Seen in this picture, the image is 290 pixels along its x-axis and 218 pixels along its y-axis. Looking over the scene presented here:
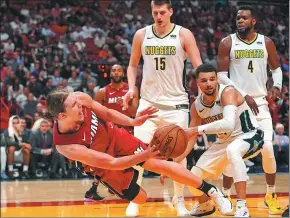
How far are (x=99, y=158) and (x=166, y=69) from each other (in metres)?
2.04

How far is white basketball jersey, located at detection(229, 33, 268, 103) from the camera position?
7.30 metres

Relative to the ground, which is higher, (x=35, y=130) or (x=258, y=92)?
(x=258, y=92)

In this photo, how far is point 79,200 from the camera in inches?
328

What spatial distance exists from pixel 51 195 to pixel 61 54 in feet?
27.3

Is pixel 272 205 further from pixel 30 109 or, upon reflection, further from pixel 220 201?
pixel 30 109

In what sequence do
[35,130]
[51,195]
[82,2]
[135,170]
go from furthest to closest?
[82,2]
[35,130]
[51,195]
[135,170]

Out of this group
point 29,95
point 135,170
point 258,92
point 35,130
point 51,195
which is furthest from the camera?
point 29,95

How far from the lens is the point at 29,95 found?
13.8 metres

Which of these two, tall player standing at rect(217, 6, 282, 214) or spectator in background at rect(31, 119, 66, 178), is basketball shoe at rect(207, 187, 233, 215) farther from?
spectator in background at rect(31, 119, 66, 178)

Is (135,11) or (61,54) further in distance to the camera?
(135,11)

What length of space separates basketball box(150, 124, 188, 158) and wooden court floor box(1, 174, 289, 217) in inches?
57.3

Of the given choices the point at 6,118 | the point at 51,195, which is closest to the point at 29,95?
the point at 6,118

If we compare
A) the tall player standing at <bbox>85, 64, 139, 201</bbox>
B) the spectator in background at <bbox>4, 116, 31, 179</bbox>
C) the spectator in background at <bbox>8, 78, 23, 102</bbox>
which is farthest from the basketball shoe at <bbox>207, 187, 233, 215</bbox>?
the spectator in background at <bbox>8, 78, 23, 102</bbox>

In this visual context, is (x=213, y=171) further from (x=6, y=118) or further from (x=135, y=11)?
(x=135, y=11)
